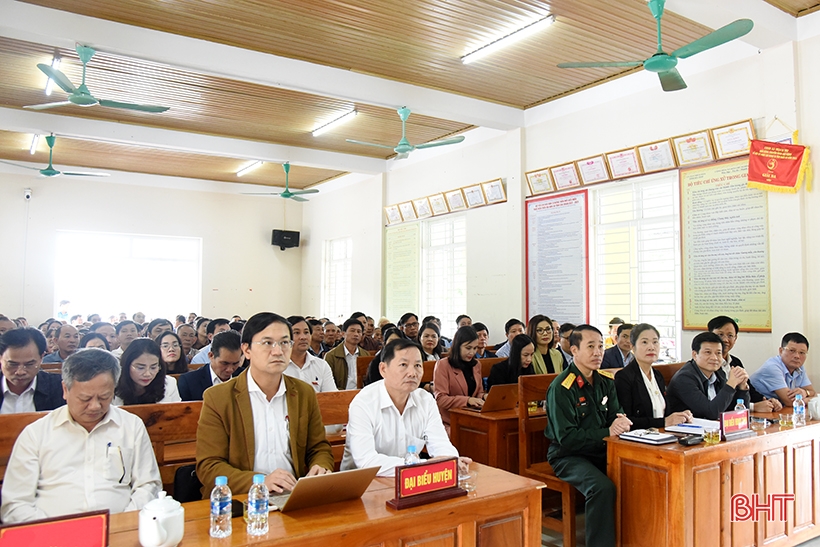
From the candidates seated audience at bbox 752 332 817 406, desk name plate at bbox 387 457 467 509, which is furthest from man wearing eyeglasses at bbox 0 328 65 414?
seated audience at bbox 752 332 817 406

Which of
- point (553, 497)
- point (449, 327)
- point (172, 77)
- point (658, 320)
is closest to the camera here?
point (553, 497)

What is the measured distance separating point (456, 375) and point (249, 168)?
7.90 meters

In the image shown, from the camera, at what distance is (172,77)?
6.82m

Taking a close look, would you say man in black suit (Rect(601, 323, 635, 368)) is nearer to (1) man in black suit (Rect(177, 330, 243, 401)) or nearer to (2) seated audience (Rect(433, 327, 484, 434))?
(2) seated audience (Rect(433, 327, 484, 434))

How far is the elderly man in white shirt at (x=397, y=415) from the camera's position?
269cm

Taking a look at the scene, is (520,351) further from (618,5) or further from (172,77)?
(172,77)

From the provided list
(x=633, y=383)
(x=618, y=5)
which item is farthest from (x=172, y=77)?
(x=633, y=383)

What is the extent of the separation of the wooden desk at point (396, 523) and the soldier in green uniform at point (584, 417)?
1175 mm

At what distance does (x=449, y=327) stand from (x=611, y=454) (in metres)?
5.83

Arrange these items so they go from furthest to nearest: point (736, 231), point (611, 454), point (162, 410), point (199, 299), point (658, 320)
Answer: point (199, 299), point (658, 320), point (736, 231), point (611, 454), point (162, 410)

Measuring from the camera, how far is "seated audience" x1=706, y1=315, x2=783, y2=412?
13.6 feet

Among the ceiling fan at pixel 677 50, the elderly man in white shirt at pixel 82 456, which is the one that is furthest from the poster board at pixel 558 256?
the elderly man in white shirt at pixel 82 456

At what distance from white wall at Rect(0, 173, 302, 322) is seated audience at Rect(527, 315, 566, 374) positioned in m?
8.56

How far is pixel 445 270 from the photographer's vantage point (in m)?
9.32
